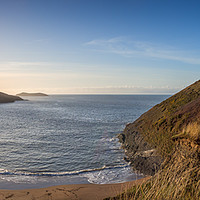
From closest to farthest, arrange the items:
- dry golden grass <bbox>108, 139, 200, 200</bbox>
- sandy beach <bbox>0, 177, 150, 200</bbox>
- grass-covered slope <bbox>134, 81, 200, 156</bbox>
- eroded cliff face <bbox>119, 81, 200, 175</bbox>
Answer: dry golden grass <bbox>108, 139, 200, 200</bbox>, sandy beach <bbox>0, 177, 150, 200</bbox>, eroded cliff face <bbox>119, 81, 200, 175</bbox>, grass-covered slope <bbox>134, 81, 200, 156</bbox>

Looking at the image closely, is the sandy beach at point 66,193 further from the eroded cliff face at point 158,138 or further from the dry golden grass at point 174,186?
the eroded cliff face at point 158,138

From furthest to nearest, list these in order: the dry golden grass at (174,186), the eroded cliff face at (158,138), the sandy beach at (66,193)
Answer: the eroded cliff face at (158,138) → the sandy beach at (66,193) → the dry golden grass at (174,186)

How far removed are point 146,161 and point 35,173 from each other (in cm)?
1069

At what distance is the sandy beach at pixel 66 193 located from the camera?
1133 centimetres

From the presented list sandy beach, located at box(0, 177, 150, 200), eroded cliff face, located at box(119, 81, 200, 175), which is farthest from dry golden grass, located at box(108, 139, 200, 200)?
eroded cliff face, located at box(119, 81, 200, 175)

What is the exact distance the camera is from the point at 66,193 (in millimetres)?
11891

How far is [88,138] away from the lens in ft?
93.9

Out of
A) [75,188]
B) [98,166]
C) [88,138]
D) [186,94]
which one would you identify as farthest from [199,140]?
[88,138]

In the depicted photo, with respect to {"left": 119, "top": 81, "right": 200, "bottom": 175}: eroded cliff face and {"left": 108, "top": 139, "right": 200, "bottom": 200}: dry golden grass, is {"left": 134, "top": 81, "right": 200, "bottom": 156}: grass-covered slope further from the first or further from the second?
{"left": 108, "top": 139, "right": 200, "bottom": 200}: dry golden grass

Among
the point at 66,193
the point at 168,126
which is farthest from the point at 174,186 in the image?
the point at 168,126

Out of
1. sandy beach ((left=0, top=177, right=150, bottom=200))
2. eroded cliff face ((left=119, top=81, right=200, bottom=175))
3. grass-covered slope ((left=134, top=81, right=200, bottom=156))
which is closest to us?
sandy beach ((left=0, top=177, right=150, bottom=200))

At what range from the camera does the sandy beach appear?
1133cm

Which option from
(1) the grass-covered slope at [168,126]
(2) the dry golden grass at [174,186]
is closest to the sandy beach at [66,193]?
(2) the dry golden grass at [174,186]

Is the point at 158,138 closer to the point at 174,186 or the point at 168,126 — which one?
the point at 168,126
